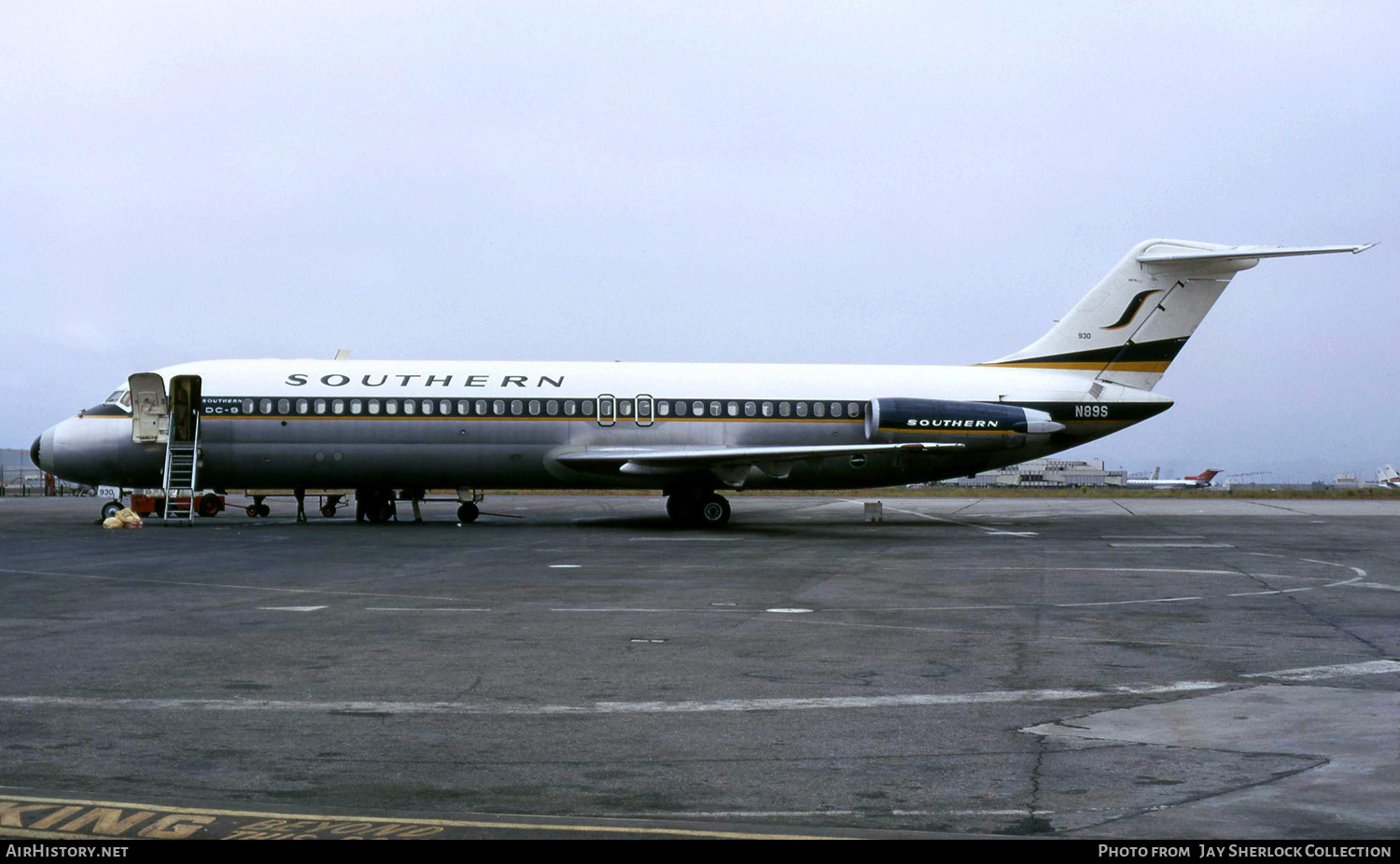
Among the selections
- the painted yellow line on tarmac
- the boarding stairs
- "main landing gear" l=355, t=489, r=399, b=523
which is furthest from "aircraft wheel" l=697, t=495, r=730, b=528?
the painted yellow line on tarmac

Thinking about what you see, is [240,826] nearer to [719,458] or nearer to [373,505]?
[719,458]

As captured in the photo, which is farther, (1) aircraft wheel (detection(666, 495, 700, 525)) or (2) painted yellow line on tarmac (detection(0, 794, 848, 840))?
(1) aircraft wheel (detection(666, 495, 700, 525))

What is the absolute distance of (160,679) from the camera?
8.99 m

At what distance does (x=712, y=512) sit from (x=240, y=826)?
78.9ft

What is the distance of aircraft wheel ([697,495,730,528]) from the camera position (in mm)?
29078

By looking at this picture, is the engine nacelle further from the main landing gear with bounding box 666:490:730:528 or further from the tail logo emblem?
the main landing gear with bounding box 666:490:730:528

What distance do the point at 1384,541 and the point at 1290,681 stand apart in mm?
18651

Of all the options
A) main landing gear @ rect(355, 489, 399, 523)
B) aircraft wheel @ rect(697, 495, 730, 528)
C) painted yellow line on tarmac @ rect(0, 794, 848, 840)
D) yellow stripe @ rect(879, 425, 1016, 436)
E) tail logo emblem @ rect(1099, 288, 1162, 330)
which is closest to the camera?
painted yellow line on tarmac @ rect(0, 794, 848, 840)

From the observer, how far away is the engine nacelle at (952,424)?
96.3ft

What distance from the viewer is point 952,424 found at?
29500mm

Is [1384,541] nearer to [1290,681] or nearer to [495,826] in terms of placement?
[1290,681]

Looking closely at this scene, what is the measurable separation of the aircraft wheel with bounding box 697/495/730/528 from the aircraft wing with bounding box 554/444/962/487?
2.21 ft

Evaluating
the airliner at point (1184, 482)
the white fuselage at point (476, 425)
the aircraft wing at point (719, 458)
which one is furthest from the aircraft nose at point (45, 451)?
the airliner at point (1184, 482)

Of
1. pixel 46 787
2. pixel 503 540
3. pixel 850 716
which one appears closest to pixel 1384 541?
pixel 503 540
